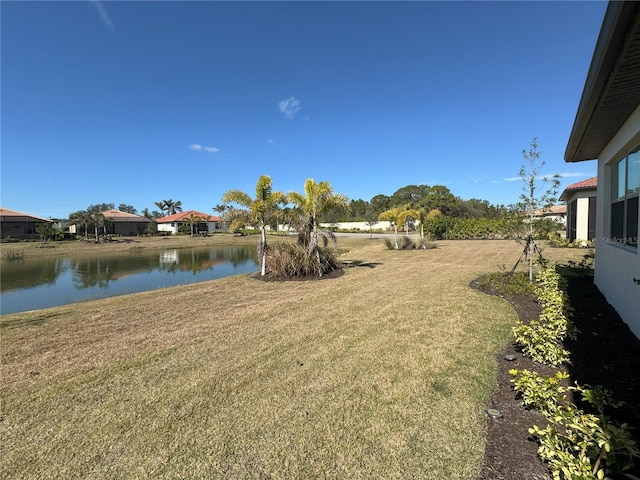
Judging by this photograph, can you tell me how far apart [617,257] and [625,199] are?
94 cm

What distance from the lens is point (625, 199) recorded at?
5.06 metres

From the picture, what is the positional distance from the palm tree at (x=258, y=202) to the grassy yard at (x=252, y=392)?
4.69 m

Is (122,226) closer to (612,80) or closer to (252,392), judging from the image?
(252,392)

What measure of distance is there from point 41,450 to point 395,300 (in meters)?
5.84

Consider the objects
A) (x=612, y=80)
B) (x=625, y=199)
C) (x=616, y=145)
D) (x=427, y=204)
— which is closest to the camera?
(x=612, y=80)

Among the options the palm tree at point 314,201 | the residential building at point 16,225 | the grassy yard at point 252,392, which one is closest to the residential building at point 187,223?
the residential building at point 16,225

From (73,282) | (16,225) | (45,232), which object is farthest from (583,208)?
(16,225)

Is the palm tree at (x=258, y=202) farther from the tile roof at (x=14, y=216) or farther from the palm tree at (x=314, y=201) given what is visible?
the tile roof at (x=14, y=216)

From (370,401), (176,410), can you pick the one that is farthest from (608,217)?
(176,410)

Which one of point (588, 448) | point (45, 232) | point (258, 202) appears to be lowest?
point (588, 448)

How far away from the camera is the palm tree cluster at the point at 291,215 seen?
34.0 ft

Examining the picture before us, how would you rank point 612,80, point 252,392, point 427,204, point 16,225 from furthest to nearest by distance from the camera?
point 427,204 < point 16,225 < point 612,80 < point 252,392

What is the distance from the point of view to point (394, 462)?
7.12ft

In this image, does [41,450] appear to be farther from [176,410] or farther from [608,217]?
[608,217]
